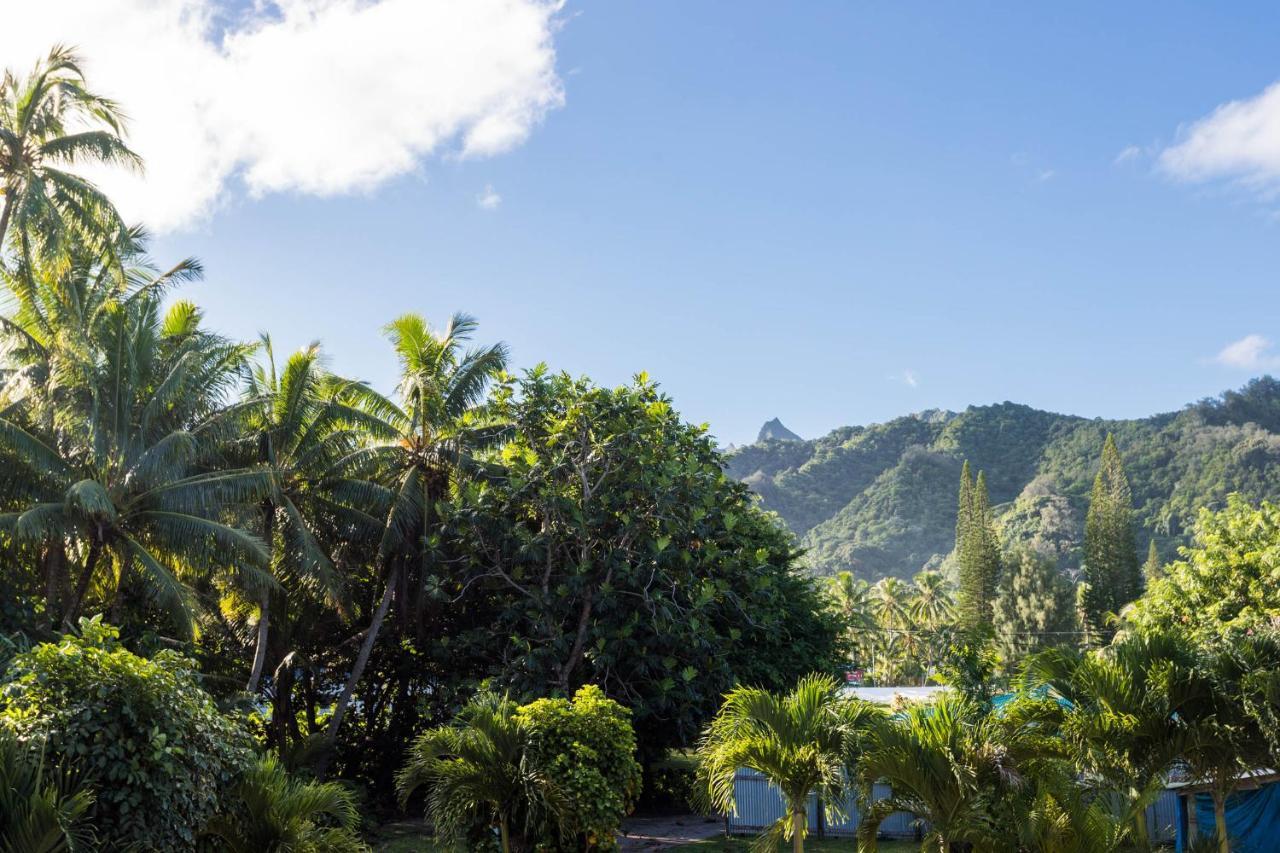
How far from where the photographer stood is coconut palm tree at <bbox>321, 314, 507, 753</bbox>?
19359mm

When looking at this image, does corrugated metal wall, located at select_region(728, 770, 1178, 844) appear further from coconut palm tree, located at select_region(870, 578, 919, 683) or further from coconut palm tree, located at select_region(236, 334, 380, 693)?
coconut palm tree, located at select_region(870, 578, 919, 683)

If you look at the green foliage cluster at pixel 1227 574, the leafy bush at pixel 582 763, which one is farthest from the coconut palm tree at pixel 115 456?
the green foliage cluster at pixel 1227 574

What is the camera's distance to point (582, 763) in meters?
10.1

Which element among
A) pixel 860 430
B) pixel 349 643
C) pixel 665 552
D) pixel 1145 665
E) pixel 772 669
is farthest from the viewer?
pixel 860 430

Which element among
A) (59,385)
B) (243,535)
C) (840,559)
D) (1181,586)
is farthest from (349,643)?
(840,559)

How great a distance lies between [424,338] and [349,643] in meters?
6.37

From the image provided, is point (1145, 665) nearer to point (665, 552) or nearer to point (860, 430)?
point (665, 552)

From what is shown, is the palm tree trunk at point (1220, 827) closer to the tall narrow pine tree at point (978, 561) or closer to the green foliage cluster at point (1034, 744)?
the green foliage cluster at point (1034, 744)

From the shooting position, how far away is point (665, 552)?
1836 cm

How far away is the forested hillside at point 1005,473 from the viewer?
3981 inches

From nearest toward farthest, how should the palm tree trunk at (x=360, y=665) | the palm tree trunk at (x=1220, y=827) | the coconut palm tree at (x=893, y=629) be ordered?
1. the palm tree trunk at (x=1220, y=827)
2. the palm tree trunk at (x=360, y=665)
3. the coconut palm tree at (x=893, y=629)

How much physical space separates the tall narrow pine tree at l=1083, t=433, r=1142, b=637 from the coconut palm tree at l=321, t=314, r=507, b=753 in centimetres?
4231

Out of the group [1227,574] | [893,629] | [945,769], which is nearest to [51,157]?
[945,769]

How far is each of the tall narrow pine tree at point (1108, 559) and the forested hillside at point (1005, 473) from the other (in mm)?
38213
